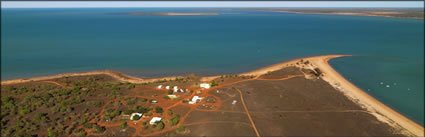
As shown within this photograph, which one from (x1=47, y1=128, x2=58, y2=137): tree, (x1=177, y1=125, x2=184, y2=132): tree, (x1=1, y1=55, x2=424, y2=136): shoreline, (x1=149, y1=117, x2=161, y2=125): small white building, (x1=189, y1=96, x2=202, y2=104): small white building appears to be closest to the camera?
(x1=47, y1=128, x2=58, y2=137): tree

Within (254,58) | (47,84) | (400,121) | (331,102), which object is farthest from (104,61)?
(400,121)

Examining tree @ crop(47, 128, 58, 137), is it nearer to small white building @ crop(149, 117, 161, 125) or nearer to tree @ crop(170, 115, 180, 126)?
small white building @ crop(149, 117, 161, 125)

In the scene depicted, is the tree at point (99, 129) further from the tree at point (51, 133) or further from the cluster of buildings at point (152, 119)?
the tree at point (51, 133)

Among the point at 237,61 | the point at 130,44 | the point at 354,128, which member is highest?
the point at 130,44

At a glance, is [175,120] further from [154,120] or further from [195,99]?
[195,99]

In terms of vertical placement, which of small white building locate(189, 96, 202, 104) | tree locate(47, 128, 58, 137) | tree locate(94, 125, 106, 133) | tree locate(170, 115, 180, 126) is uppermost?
small white building locate(189, 96, 202, 104)

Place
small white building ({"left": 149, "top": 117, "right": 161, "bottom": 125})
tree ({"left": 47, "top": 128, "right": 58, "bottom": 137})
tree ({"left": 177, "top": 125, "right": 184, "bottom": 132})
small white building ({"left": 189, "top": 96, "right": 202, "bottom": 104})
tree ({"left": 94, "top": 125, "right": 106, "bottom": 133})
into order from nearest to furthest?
tree ({"left": 47, "top": 128, "right": 58, "bottom": 137}) < tree ({"left": 94, "top": 125, "right": 106, "bottom": 133}) < tree ({"left": 177, "top": 125, "right": 184, "bottom": 132}) < small white building ({"left": 149, "top": 117, "right": 161, "bottom": 125}) < small white building ({"left": 189, "top": 96, "right": 202, "bottom": 104})

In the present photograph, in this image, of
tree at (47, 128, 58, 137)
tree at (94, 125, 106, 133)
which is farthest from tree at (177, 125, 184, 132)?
tree at (47, 128, 58, 137)

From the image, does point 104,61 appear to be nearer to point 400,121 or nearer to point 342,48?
point 400,121

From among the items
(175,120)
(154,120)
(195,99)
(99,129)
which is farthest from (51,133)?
(195,99)

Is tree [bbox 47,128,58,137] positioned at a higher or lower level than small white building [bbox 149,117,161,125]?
lower

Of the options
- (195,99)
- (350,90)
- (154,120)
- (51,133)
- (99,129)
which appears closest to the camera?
(51,133)
